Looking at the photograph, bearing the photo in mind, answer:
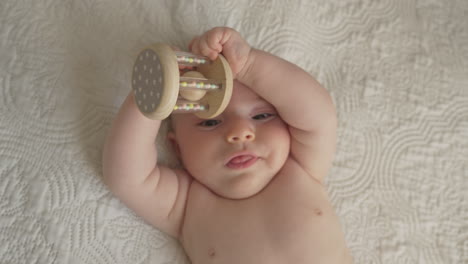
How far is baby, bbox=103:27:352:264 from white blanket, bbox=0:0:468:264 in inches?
3.8

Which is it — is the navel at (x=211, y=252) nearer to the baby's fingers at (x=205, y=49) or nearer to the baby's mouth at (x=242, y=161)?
the baby's mouth at (x=242, y=161)

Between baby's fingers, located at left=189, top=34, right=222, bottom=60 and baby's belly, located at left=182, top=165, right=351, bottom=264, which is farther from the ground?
baby's fingers, located at left=189, top=34, right=222, bottom=60

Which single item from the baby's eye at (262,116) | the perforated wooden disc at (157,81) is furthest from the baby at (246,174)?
the perforated wooden disc at (157,81)

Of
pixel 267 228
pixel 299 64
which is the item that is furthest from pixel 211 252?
pixel 299 64

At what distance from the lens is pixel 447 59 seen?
1.14 m

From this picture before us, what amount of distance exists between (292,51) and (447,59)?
43 centimetres

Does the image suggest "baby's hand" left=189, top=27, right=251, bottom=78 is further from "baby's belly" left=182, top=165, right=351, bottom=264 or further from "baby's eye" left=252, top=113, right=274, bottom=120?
"baby's belly" left=182, top=165, right=351, bottom=264

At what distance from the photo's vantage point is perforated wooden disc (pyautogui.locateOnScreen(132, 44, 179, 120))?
23.8 inches

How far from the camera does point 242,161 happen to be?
0.86 m

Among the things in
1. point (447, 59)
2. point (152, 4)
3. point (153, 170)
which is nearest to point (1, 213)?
point (153, 170)

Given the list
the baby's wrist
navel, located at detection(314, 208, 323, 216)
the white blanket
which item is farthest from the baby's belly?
the baby's wrist

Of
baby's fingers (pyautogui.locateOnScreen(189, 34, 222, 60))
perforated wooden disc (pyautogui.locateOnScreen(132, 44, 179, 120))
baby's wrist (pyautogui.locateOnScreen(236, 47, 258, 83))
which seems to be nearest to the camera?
perforated wooden disc (pyautogui.locateOnScreen(132, 44, 179, 120))

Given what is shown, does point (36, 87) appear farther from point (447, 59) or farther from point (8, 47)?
point (447, 59)

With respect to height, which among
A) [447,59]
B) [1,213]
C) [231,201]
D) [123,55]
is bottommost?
[1,213]
